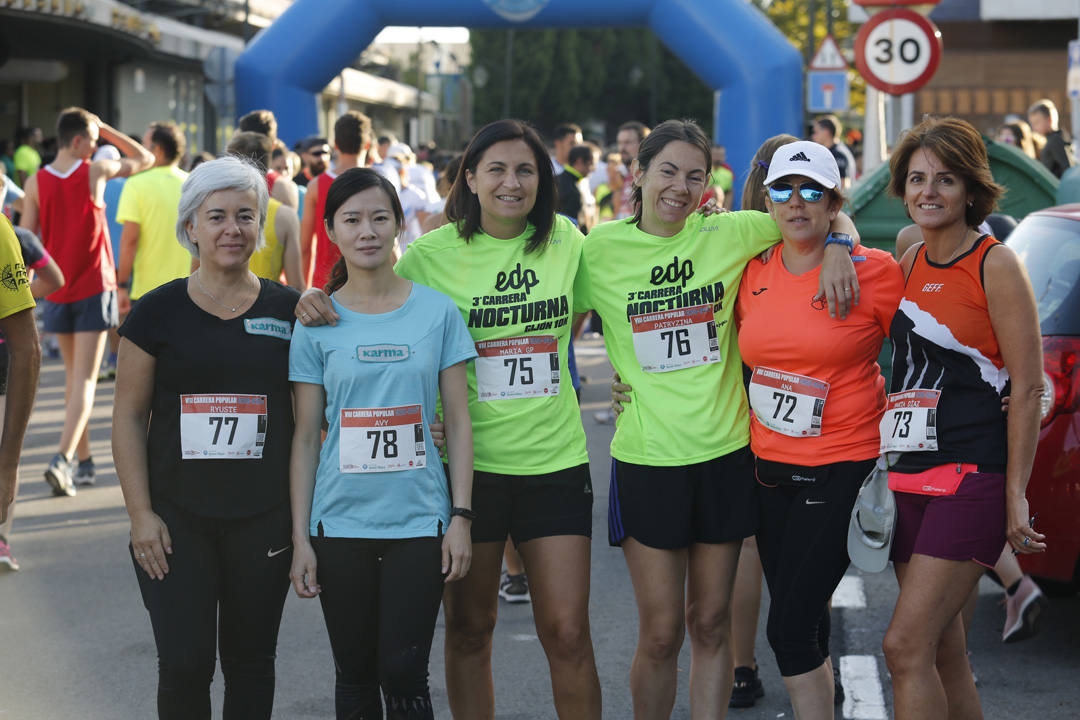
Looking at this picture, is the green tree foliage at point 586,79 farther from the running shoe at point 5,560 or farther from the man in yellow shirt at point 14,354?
the man in yellow shirt at point 14,354

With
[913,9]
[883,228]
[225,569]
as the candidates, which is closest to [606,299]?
[225,569]

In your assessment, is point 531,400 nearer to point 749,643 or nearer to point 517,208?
point 517,208

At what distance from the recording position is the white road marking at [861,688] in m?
4.74

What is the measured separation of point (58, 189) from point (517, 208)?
5.49 meters

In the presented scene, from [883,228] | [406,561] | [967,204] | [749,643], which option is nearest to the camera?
[406,561]

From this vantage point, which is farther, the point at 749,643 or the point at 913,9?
the point at 913,9

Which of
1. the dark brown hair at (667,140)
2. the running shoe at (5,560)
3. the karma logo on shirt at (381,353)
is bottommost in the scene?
the running shoe at (5,560)

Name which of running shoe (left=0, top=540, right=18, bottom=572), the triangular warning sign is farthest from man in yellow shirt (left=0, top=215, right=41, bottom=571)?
the triangular warning sign

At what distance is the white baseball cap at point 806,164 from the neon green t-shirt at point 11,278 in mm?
2109

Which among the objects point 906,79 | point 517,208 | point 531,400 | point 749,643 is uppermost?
point 906,79

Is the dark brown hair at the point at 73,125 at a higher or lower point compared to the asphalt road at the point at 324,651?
higher

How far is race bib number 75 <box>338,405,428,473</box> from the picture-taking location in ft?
11.8

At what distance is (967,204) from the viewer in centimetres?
385

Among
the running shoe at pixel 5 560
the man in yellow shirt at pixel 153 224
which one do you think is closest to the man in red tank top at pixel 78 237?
the man in yellow shirt at pixel 153 224
